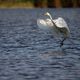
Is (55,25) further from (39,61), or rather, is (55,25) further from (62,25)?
(39,61)

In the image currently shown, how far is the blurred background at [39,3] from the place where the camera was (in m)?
79.2

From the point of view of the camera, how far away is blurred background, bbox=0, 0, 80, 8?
260 ft

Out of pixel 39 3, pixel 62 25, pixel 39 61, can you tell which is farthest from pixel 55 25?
pixel 39 3

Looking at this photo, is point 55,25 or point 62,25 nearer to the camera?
point 62,25

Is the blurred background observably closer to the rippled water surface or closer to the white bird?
the rippled water surface

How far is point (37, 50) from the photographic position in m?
17.9

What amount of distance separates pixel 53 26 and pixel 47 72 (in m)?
4.37

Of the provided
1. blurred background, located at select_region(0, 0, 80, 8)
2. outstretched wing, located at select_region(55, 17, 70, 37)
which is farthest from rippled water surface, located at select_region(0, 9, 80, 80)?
blurred background, located at select_region(0, 0, 80, 8)

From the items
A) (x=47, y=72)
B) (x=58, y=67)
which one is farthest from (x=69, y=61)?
(x=47, y=72)

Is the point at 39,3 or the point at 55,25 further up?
the point at 55,25

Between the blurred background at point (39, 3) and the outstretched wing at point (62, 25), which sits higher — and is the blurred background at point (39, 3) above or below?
below

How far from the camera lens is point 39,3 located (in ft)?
268

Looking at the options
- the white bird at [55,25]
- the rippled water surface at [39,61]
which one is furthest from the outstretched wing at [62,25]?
the rippled water surface at [39,61]

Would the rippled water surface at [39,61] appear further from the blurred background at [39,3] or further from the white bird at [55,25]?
the blurred background at [39,3]
